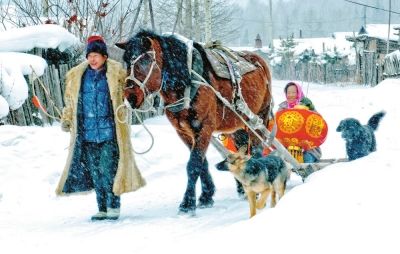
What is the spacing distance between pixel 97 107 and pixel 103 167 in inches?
24.8

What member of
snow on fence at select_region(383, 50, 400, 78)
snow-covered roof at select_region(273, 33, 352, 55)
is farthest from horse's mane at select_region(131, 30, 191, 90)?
snow-covered roof at select_region(273, 33, 352, 55)

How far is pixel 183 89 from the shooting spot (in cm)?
545

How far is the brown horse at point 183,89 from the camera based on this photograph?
17.0 ft

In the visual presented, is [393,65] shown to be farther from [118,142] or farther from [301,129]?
[118,142]

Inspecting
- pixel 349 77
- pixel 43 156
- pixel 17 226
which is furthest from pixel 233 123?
pixel 349 77

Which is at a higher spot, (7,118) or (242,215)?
(7,118)

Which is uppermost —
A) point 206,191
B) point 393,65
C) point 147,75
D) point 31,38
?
point 31,38

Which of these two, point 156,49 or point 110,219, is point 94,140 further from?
point 156,49

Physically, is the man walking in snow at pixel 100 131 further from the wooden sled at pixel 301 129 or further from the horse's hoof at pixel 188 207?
the wooden sled at pixel 301 129

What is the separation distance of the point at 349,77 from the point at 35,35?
41.5 metres

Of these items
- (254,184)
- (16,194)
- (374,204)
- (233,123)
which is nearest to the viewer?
(374,204)

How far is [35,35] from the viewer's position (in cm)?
1043

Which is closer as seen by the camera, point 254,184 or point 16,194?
point 254,184

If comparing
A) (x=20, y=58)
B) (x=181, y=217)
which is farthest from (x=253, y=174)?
(x=20, y=58)
